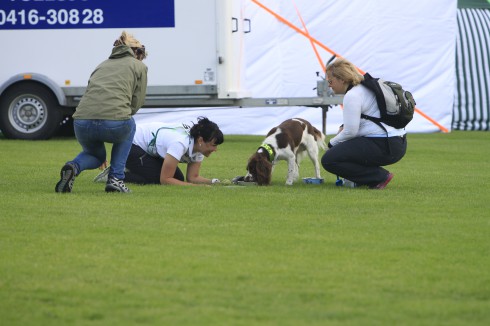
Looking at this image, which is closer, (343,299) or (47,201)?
(343,299)

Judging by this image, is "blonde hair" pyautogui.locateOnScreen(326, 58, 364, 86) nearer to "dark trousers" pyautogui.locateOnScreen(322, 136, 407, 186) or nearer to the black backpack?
the black backpack

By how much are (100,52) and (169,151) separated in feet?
26.6

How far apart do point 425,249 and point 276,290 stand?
1.63 m

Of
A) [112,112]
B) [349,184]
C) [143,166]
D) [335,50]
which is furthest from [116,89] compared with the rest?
[335,50]

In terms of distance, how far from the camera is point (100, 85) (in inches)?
378

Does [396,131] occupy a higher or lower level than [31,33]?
lower

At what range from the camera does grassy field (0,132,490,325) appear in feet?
Answer: 17.2

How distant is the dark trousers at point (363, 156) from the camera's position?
10445mm

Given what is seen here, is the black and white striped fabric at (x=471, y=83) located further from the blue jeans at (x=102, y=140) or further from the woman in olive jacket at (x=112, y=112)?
the blue jeans at (x=102, y=140)

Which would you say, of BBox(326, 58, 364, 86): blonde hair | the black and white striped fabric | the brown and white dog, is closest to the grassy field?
the brown and white dog

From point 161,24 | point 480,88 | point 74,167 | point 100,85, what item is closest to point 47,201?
point 74,167

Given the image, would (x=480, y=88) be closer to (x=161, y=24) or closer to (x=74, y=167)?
(x=161, y=24)

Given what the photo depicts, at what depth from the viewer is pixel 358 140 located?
34.3ft

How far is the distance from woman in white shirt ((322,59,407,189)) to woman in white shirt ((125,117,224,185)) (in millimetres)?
1229
